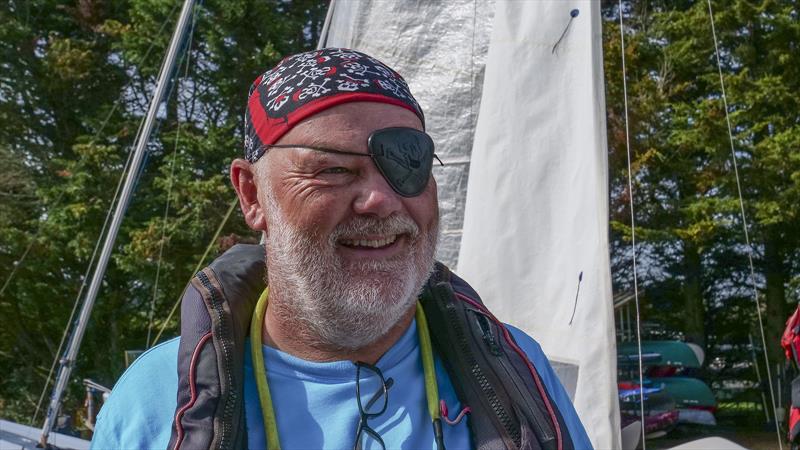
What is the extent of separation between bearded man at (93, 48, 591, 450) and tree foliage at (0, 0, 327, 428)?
14.2 meters

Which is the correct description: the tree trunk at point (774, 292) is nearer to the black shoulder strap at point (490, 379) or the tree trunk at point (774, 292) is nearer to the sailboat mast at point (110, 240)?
the sailboat mast at point (110, 240)

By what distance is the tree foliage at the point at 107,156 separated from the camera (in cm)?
1609

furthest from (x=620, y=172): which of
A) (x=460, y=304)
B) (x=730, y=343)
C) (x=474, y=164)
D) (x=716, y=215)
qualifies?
(x=460, y=304)

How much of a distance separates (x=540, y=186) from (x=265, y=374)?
2.17m

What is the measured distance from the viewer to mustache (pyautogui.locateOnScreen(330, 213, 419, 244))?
136 centimetres

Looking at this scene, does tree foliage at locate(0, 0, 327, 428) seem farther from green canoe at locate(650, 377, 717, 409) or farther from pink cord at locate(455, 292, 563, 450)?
pink cord at locate(455, 292, 563, 450)

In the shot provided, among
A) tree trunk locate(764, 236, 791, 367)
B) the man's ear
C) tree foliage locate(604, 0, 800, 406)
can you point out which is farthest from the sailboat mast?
tree trunk locate(764, 236, 791, 367)

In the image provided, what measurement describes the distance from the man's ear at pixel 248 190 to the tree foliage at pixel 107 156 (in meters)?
14.1

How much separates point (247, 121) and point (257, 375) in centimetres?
43

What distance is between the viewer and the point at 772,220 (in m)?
14.5

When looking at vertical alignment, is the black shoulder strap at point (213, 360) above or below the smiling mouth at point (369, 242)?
below

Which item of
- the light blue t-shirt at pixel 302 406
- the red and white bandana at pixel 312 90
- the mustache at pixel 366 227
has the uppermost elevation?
the red and white bandana at pixel 312 90

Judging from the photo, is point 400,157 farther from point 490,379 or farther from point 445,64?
point 445,64

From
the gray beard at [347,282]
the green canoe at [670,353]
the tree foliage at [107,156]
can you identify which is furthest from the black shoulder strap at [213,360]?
the tree foliage at [107,156]
